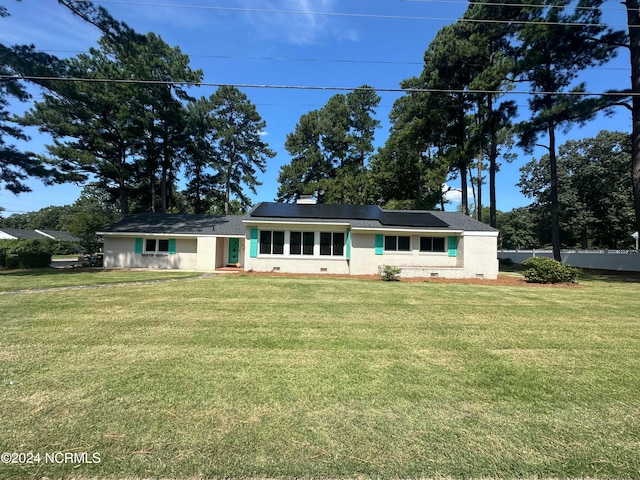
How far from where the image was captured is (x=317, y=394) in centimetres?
340

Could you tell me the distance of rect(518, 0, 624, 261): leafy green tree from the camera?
14.8 meters

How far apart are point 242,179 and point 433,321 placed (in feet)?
99.4

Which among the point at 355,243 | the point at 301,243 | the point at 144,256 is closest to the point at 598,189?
the point at 355,243

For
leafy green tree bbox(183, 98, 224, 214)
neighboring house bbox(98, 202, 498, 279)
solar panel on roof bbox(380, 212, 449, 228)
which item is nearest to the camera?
neighboring house bbox(98, 202, 498, 279)

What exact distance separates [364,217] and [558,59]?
44.6 feet

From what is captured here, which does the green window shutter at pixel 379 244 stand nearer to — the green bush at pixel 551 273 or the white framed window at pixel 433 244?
the white framed window at pixel 433 244

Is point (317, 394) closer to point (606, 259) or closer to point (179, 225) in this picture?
point (179, 225)

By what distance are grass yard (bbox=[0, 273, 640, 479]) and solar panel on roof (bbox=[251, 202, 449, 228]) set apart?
1013 cm

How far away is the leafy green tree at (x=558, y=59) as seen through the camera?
48.4 feet

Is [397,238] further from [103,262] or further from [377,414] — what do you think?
[103,262]

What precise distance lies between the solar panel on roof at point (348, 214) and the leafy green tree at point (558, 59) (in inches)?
296

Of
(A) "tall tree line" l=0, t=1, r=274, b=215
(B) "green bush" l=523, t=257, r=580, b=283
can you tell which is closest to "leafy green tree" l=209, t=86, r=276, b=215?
(A) "tall tree line" l=0, t=1, r=274, b=215

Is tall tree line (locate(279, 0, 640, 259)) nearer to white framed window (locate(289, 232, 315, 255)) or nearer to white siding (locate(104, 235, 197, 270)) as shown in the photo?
white framed window (locate(289, 232, 315, 255))

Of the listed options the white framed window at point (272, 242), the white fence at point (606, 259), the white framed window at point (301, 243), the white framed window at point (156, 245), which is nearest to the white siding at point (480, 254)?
the white framed window at point (301, 243)
